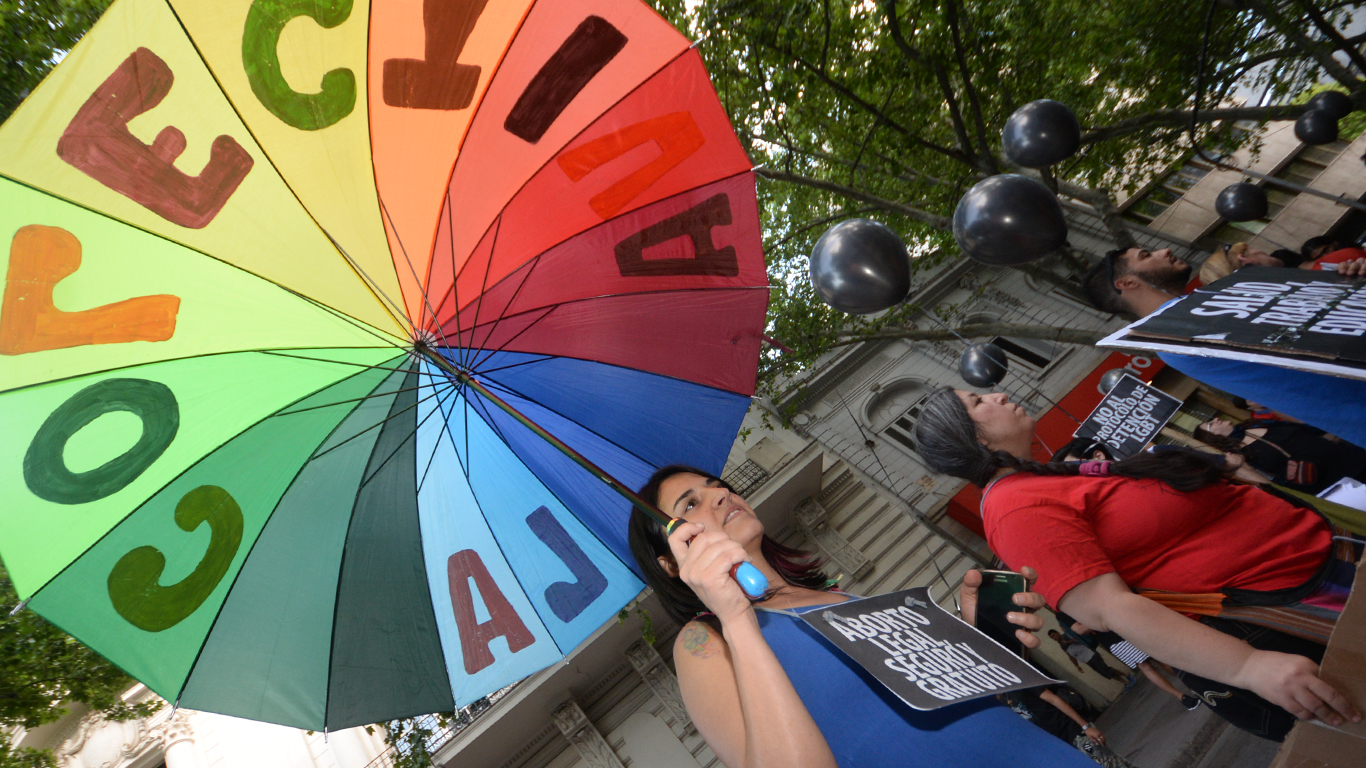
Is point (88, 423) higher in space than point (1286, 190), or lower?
higher

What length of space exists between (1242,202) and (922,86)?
4399 millimetres

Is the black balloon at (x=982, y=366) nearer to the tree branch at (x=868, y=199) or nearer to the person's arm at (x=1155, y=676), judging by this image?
the tree branch at (x=868, y=199)

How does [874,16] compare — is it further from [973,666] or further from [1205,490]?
[973,666]

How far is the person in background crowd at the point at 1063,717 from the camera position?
12.0 feet

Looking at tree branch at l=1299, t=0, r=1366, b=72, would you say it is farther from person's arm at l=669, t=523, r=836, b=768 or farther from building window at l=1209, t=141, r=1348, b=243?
building window at l=1209, t=141, r=1348, b=243

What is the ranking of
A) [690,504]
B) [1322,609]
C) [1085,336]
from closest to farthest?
1. [1322,609]
2. [690,504]
3. [1085,336]

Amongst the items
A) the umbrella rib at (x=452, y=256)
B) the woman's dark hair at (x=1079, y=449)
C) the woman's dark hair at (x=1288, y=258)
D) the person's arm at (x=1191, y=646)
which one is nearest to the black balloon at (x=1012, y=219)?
the woman's dark hair at (x=1079, y=449)

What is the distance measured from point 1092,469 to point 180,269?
3800 millimetres

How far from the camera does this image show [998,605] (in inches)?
108

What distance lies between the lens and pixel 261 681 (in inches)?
100

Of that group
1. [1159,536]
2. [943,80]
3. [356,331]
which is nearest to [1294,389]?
[1159,536]

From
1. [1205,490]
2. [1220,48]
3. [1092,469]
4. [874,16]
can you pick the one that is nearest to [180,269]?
[1092,469]

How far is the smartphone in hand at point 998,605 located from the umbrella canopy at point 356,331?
139cm

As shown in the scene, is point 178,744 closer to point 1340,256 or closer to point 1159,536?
point 1159,536
